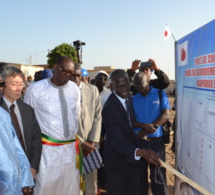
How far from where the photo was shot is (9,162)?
175 centimetres

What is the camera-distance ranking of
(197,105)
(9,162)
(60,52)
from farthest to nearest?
(60,52), (197,105), (9,162)

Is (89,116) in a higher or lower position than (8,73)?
lower

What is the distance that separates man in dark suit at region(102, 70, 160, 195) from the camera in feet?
9.35

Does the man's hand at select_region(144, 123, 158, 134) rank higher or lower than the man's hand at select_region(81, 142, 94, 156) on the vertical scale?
higher

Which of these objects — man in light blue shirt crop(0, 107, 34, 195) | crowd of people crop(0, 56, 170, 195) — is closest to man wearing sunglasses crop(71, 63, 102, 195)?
crowd of people crop(0, 56, 170, 195)

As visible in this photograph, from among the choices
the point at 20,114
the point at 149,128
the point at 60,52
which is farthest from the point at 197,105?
the point at 60,52

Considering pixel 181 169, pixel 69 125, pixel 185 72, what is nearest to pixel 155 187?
pixel 181 169

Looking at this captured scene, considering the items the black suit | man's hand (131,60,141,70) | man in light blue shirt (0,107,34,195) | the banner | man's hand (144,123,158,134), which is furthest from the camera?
man's hand (131,60,141,70)

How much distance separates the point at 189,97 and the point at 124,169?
1.08m

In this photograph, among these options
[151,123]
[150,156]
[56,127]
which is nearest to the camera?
[150,156]

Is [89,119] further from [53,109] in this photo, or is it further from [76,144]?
[53,109]

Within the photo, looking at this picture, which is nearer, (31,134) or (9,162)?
(9,162)

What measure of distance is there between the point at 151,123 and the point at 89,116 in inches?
32.3

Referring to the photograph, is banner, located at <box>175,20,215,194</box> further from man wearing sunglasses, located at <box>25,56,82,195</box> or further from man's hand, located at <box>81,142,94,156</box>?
man wearing sunglasses, located at <box>25,56,82,195</box>
